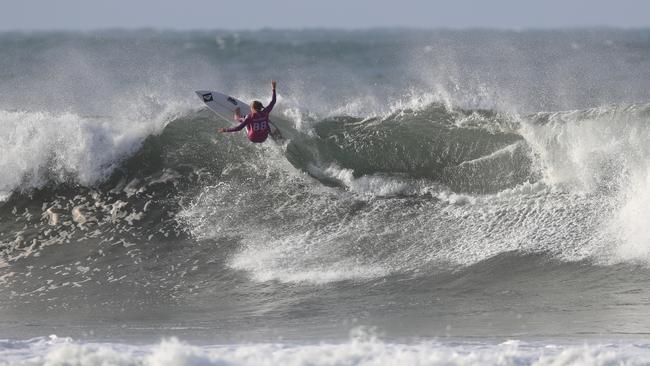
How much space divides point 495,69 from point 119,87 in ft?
28.1

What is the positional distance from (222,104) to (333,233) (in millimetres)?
3190

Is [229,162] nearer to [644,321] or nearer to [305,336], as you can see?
[305,336]

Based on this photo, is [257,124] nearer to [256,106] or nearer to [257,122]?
[257,122]

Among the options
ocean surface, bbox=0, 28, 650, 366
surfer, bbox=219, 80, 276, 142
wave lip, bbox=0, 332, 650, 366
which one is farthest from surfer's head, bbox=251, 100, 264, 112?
wave lip, bbox=0, 332, 650, 366

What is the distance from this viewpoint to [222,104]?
12992mm

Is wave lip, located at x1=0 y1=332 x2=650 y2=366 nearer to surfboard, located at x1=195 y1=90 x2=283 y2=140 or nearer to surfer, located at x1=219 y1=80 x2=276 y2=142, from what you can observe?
surfer, located at x1=219 y1=80 x2=276 y2=142

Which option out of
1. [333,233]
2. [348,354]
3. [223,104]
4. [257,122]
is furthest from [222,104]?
[348,354]

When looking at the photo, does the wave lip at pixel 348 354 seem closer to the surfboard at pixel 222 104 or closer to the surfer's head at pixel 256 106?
the surfer's head at pixel 256 106

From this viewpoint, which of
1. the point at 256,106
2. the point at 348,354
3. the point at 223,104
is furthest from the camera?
the point at 223,104

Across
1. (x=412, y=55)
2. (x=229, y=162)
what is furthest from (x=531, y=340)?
(x=412, y=55)

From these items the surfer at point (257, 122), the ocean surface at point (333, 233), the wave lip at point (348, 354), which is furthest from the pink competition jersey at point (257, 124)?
the wave lip at point (348, 354)

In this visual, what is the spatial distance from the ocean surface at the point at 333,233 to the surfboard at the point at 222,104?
484mm

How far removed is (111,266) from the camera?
10586 mm

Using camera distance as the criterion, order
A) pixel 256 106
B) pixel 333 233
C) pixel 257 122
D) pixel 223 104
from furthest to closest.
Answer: pixel 223 104 < pixel 257 122 < pixel 256 106 < pixel 333 233
